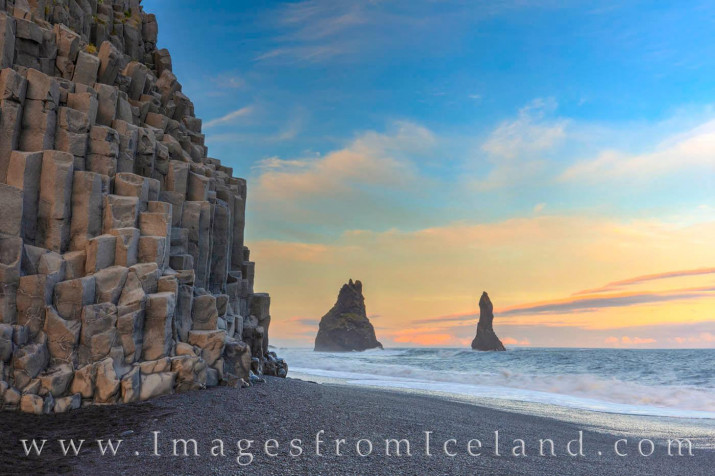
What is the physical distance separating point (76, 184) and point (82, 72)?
5.79 m

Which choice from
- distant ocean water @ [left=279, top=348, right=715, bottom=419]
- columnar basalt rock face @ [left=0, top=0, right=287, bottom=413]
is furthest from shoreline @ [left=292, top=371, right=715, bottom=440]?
columnar basalt rock face @ [left=0, top=0, right=287, bottom=413]

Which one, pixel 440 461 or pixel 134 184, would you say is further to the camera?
pixel 134 184

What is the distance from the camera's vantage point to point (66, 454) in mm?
8953

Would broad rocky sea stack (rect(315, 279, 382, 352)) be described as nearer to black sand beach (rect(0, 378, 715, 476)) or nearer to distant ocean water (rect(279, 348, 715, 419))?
distant ocean water (rect(279, 348, 715, 419))

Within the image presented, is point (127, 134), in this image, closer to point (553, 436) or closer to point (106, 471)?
point (106, 471)

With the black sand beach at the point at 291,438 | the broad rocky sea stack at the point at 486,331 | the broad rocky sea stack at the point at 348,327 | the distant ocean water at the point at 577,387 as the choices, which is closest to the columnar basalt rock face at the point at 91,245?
the black sand beach at the point at 291,438

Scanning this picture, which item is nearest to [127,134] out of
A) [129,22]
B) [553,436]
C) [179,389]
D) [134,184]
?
[134,184]

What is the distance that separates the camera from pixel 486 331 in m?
107

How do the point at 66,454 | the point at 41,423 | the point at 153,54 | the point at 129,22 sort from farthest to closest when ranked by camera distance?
1. the point at 153,54
2. the point at 129,22
3. the point at 41,423
4. the point at 66,454

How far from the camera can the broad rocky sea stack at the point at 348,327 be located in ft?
353

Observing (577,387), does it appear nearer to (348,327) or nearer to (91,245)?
(91,245)

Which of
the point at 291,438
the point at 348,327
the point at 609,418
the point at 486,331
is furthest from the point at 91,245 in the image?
the point at 486,331

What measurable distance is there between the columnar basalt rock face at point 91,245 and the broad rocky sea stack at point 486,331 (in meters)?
94.2

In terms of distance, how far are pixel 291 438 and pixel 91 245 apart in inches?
321
